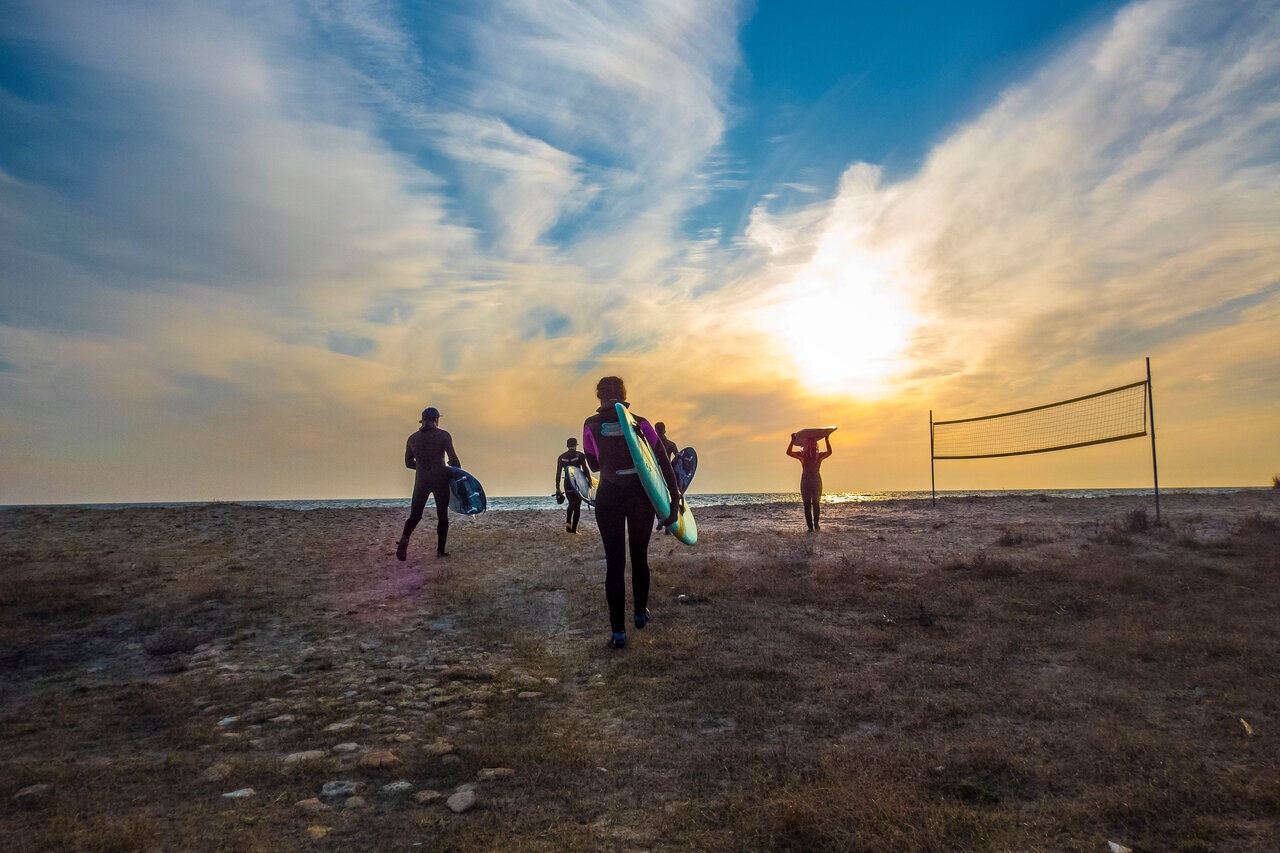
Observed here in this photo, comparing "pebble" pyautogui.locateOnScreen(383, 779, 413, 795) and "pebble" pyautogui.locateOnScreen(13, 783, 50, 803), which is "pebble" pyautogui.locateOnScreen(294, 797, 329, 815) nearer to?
"pebble" pyautogui.locateOnScreen(383, 779, 413, 795)

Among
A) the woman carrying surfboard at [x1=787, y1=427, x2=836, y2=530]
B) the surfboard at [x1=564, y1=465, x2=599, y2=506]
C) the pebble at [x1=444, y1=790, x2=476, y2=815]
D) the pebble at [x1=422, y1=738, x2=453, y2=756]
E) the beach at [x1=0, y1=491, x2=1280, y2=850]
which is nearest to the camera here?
the beach at [x1=0, y1=491, x2=1280, y2=850]

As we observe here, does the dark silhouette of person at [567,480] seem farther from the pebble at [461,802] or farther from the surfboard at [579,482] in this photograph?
the pebble at [461,802]

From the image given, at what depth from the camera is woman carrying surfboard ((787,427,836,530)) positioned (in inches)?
595

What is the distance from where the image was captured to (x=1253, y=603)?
6848 mm

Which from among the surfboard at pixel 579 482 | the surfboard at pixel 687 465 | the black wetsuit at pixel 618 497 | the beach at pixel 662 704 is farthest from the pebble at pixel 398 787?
the surfboard at pixel 687 465

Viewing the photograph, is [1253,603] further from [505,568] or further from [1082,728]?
[505,568]

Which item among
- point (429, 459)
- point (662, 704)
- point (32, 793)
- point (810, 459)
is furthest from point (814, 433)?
point (32, 793)

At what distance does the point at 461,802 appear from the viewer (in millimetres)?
3293

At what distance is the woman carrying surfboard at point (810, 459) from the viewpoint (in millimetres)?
15125

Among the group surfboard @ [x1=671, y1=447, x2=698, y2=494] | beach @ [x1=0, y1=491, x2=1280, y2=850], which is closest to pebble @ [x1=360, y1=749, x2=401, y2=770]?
beach @ [x1=0, y1=491, x2=1280, y2=850]

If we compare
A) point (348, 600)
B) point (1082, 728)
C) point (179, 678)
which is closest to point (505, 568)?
point (348, 600)

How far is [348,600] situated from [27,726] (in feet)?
13.2

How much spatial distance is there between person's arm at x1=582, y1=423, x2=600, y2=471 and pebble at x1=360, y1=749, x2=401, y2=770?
351 cm

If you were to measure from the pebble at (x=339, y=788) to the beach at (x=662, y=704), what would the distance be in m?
0.02
